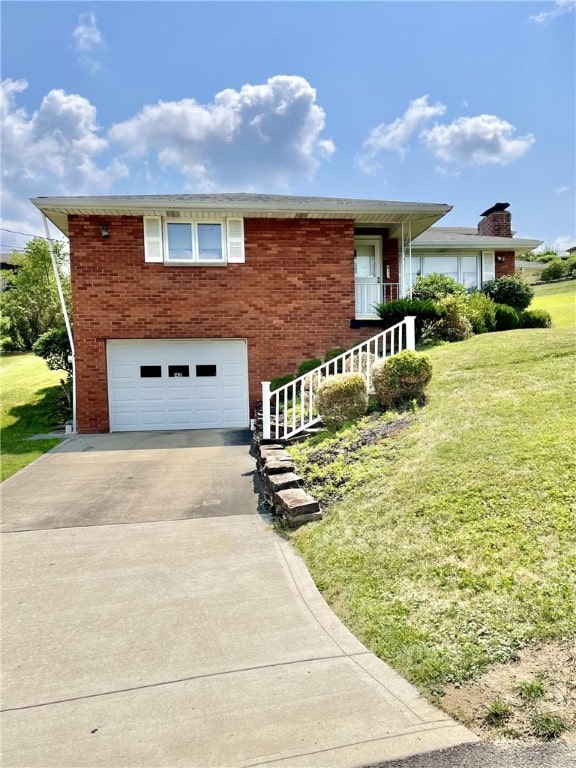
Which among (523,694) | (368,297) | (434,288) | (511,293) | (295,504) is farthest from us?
(511,293)

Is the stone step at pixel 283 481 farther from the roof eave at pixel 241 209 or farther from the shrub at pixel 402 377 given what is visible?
the roof eave at pixel 241 209

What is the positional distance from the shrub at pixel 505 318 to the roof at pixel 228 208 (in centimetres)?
315

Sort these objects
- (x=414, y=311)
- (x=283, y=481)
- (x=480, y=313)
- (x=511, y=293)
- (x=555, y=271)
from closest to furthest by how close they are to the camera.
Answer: (x=283, y=481) < (x=414, y=311) < (x=480, y=313) < (x=511, y=293) < (x=555, y=271)

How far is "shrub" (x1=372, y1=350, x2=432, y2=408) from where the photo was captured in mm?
7598

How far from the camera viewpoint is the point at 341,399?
776cm

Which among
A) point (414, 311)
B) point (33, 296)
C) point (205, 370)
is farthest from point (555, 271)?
point (33, 296)

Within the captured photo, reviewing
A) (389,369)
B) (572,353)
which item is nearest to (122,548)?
(389,369)

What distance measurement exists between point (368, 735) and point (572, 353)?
768 centimetres

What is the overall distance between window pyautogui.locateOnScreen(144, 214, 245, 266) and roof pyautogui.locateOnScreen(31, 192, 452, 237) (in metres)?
0.26

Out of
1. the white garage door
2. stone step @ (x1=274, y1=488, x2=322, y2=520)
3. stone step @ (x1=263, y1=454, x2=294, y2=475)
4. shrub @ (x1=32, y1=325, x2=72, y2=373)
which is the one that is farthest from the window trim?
stone step @ (x1=274, y1=488, x2=322, y2=520)

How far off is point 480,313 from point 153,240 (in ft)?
28.4

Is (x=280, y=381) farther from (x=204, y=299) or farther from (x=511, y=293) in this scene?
(x=511, y=293)

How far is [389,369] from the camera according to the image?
7664 mm

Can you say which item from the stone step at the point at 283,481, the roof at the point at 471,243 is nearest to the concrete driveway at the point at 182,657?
the stone step at the point at 283,481
